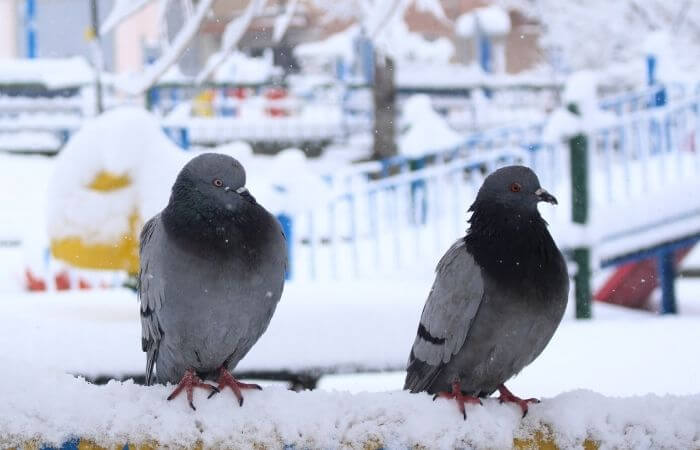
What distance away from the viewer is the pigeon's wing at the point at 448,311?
1.41 meters

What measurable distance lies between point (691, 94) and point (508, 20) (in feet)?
17.8

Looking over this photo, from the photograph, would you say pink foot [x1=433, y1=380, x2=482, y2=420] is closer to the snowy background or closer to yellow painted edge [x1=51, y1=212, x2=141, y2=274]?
the snowy background

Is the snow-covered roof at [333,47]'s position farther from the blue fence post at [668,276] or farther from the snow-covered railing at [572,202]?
the blue fence post at [668,276]

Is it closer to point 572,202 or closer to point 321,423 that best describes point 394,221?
point 572,202

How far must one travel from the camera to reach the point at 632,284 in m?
5.75

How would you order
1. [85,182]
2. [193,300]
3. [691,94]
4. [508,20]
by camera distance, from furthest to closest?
[508,20], [691,94], [85,182], [193,300]

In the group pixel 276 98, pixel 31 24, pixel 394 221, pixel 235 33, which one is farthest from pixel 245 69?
pixel 235 33

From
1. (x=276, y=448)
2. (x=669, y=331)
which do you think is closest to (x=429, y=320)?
(x=276, y=448)

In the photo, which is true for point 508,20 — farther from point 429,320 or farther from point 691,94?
point 429,320

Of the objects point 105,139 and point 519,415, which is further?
point 105,139

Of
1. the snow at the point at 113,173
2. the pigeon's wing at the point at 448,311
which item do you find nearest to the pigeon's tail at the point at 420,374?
the pigeon's wing at the point at 448,311

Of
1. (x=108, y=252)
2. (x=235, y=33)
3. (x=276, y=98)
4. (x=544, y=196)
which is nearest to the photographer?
(x=544, y=196)

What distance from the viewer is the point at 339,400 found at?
4.24ft

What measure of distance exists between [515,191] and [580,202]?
3361mm
